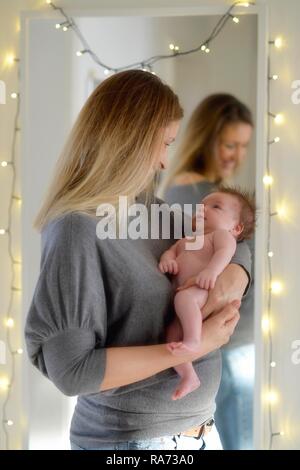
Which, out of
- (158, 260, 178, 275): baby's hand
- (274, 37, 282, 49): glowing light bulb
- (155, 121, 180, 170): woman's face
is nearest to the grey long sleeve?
(158, 260, 178, 275): baby's hand

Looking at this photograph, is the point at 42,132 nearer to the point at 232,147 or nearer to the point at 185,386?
the point at 232,147

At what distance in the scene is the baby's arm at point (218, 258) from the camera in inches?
58.8

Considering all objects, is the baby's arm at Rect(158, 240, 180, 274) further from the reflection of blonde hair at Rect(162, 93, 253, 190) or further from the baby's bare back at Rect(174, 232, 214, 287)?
the reflection of blonde hair at Rect(162, 93, 253, 190)

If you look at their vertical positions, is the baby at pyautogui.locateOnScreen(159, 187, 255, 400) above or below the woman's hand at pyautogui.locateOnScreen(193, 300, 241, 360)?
above

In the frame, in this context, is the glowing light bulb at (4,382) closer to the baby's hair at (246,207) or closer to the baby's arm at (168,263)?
the baby's arm at (168,263)

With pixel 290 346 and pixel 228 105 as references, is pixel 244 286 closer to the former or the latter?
pixel 290 346

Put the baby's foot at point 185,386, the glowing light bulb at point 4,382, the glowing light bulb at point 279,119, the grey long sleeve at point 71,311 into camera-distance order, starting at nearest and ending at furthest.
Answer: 1. the grey long sleeve at point 71,311
2. the baby's foot at point 185,386
3. the glowing light bulb at point 279,119
4. the glowing light bulb at point 4,382

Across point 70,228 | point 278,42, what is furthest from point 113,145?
point 278,42

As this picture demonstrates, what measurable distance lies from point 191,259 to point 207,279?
7cm

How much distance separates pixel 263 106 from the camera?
1.67 metres

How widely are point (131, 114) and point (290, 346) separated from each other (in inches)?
31.2

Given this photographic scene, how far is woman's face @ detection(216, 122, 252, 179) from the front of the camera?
1.69 meters

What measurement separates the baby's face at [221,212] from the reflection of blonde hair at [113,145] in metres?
0.18

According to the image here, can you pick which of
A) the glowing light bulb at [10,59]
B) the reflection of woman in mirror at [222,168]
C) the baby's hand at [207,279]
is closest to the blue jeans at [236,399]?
the reflection of woman in mirror at [222,168]
